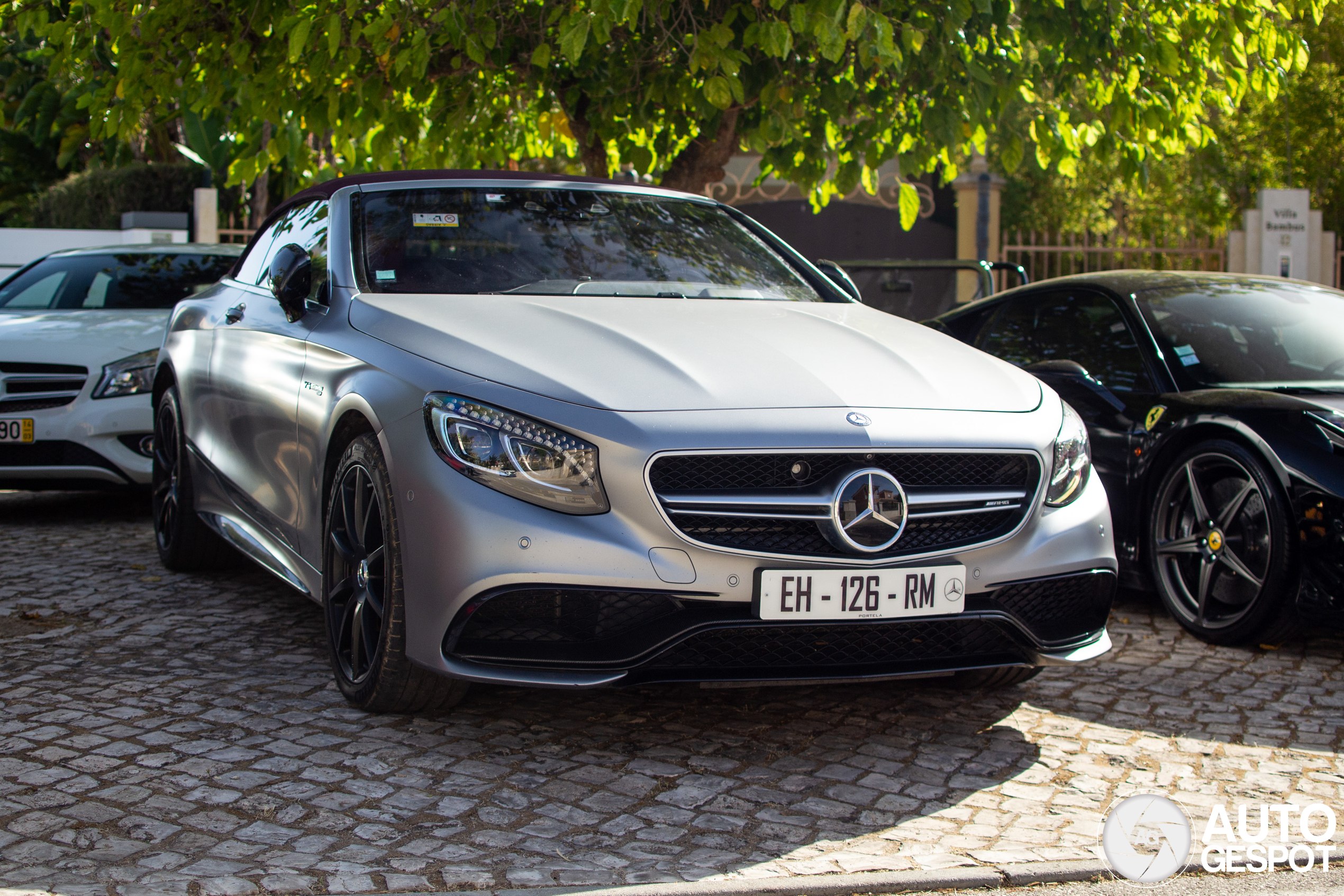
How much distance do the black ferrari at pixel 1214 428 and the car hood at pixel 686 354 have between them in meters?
1.29

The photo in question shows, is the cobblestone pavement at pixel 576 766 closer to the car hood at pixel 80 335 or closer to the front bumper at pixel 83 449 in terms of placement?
the front bumper at pixel 83 449

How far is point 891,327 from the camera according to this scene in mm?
4512

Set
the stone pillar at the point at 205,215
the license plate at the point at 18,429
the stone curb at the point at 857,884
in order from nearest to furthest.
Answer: the stone curb at the point at 857,884
the license plate at the point at 18,429
the stone pillar at the point at 205,215

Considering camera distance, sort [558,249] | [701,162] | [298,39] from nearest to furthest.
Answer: [558,249]
[298,39]
[701,162]

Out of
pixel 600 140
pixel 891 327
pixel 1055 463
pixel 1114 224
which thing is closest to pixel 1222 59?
pixel 600 140

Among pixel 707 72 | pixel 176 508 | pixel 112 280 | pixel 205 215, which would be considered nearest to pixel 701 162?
pixel 707 72

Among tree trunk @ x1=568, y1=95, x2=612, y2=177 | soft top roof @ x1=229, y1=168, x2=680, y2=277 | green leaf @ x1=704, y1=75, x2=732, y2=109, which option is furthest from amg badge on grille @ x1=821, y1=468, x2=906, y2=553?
tree trunk @ x1=568, y1=95, x2=612, y2=177

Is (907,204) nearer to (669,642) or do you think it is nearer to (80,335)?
(80,335)

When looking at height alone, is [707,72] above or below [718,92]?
above

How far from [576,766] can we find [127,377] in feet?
15.6

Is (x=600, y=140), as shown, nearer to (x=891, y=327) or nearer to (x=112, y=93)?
(x=112, y=93)

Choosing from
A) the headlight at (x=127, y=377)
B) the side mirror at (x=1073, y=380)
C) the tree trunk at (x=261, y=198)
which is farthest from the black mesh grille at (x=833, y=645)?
the tree trunk at (x=261, y=198)

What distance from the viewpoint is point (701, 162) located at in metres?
9.58

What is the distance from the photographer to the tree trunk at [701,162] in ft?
30.8
